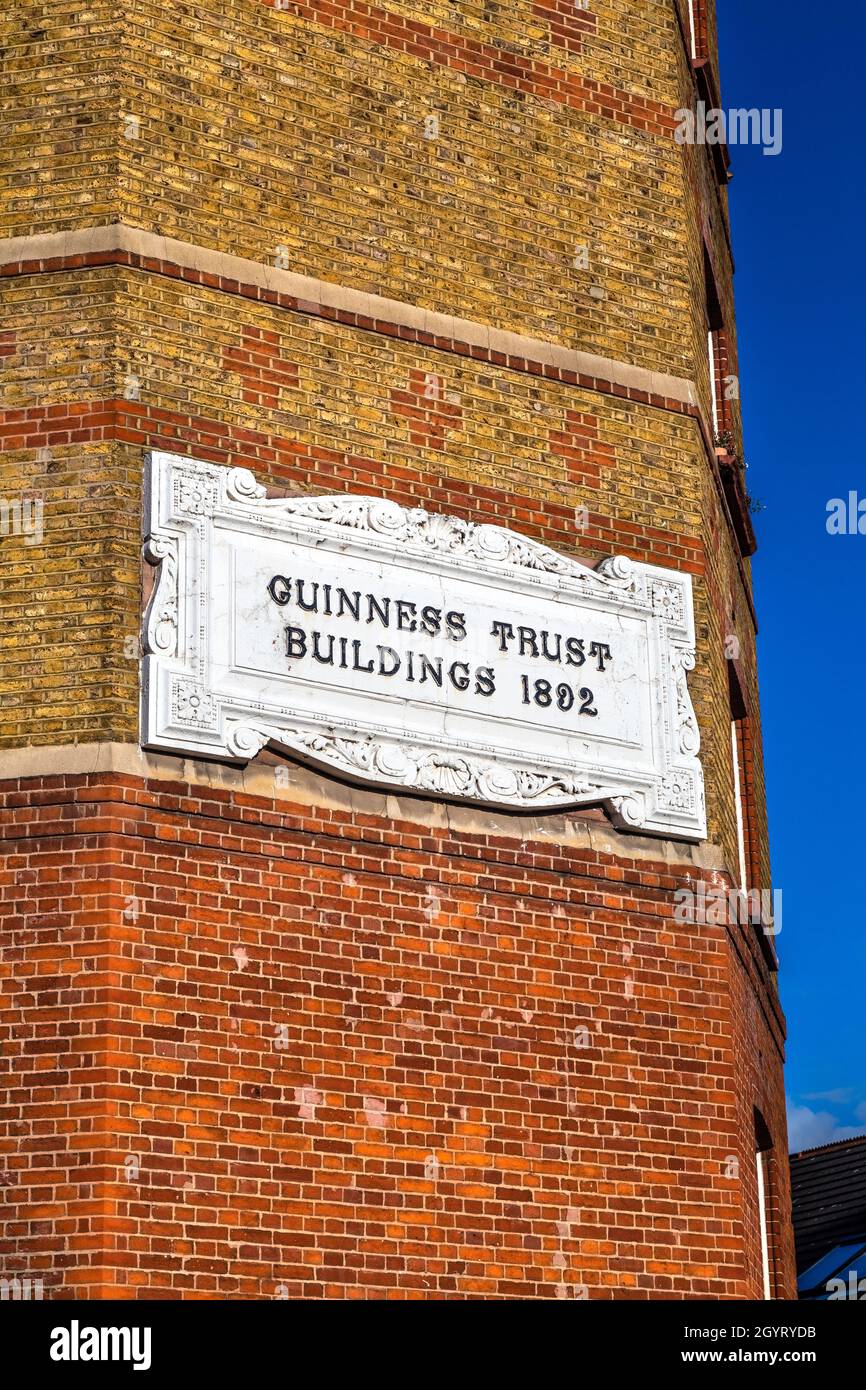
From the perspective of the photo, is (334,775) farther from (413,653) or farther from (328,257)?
(328,257)

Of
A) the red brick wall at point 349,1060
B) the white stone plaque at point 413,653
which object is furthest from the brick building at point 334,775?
the white stone plaque at point 413,653

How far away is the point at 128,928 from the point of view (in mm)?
10789

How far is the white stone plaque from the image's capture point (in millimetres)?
11477

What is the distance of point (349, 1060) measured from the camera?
11266mm

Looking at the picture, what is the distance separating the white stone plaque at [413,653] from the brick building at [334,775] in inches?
6.3

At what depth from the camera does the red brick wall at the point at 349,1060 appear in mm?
10484
